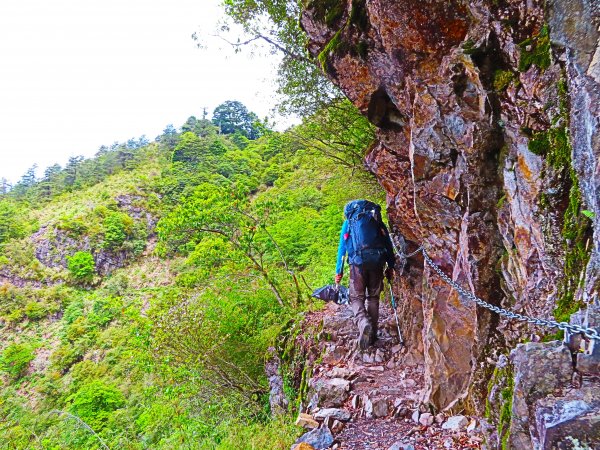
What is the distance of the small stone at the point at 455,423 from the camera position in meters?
3.49

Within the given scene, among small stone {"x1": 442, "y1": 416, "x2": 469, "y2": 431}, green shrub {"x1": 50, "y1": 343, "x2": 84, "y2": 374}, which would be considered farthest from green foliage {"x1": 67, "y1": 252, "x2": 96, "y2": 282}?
small stone {"x1": 442, "y1": 416, "x2": 469, "y2": 431}

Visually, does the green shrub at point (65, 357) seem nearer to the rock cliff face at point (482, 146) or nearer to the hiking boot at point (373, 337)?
the hiking boot at point (373, 337)

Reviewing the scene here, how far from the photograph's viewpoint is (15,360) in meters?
25.1

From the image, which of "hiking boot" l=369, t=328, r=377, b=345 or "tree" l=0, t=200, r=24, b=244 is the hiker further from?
"tree" l=0, t=200, r=24, b=244

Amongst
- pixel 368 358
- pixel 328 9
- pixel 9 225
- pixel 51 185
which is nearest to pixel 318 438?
pixel 368 358

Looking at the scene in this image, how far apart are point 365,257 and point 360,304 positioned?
2.51 ft

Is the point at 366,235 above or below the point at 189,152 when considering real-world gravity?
below

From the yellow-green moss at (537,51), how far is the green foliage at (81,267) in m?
35.9

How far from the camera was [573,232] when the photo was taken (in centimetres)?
228

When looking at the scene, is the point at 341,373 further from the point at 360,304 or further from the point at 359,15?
the point at 359,15

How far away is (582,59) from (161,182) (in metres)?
43.3

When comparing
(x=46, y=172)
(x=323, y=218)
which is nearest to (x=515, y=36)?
(x=323, y=218)

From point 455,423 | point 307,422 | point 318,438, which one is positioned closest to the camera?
point 455,423

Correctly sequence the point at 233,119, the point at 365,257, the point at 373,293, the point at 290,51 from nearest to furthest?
the point at 365,257, the point at 373,293, the point at 290,51, the point at 233,119
